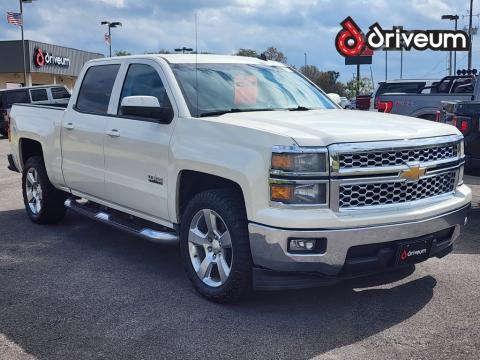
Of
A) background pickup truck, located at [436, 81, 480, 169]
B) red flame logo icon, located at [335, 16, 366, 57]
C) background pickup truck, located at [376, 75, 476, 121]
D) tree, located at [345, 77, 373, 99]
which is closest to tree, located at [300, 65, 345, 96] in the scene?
tree, located at [345, 77, 373, 99]

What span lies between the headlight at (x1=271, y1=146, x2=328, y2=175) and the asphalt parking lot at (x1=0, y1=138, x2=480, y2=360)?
3.67 feet

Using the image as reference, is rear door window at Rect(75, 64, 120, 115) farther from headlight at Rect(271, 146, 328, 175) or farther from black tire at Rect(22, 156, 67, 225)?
headlight at Rect(271, 146, 328, 175)

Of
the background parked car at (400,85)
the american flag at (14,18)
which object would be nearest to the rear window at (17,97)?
the american flag at (14,18)

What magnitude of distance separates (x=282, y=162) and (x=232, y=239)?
Answer: 742mm

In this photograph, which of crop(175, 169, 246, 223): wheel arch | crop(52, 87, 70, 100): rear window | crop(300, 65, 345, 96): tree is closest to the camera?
crop(175, 169, 246, 223): wheel arch

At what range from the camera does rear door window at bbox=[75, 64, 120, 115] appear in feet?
20.3

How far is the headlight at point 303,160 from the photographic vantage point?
160 inches

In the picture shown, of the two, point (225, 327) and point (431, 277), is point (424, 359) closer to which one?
point (225, 327)

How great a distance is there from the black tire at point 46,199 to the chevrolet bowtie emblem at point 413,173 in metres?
4.63

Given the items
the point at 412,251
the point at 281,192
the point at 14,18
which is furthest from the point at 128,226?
the point at 14,18

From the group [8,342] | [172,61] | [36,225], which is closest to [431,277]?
[172,61]

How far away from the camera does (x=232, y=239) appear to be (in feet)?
14.6

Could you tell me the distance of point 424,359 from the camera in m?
3.75

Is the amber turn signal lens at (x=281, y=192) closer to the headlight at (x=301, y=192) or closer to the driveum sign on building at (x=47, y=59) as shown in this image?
the headlight at (x=301, y=192)
